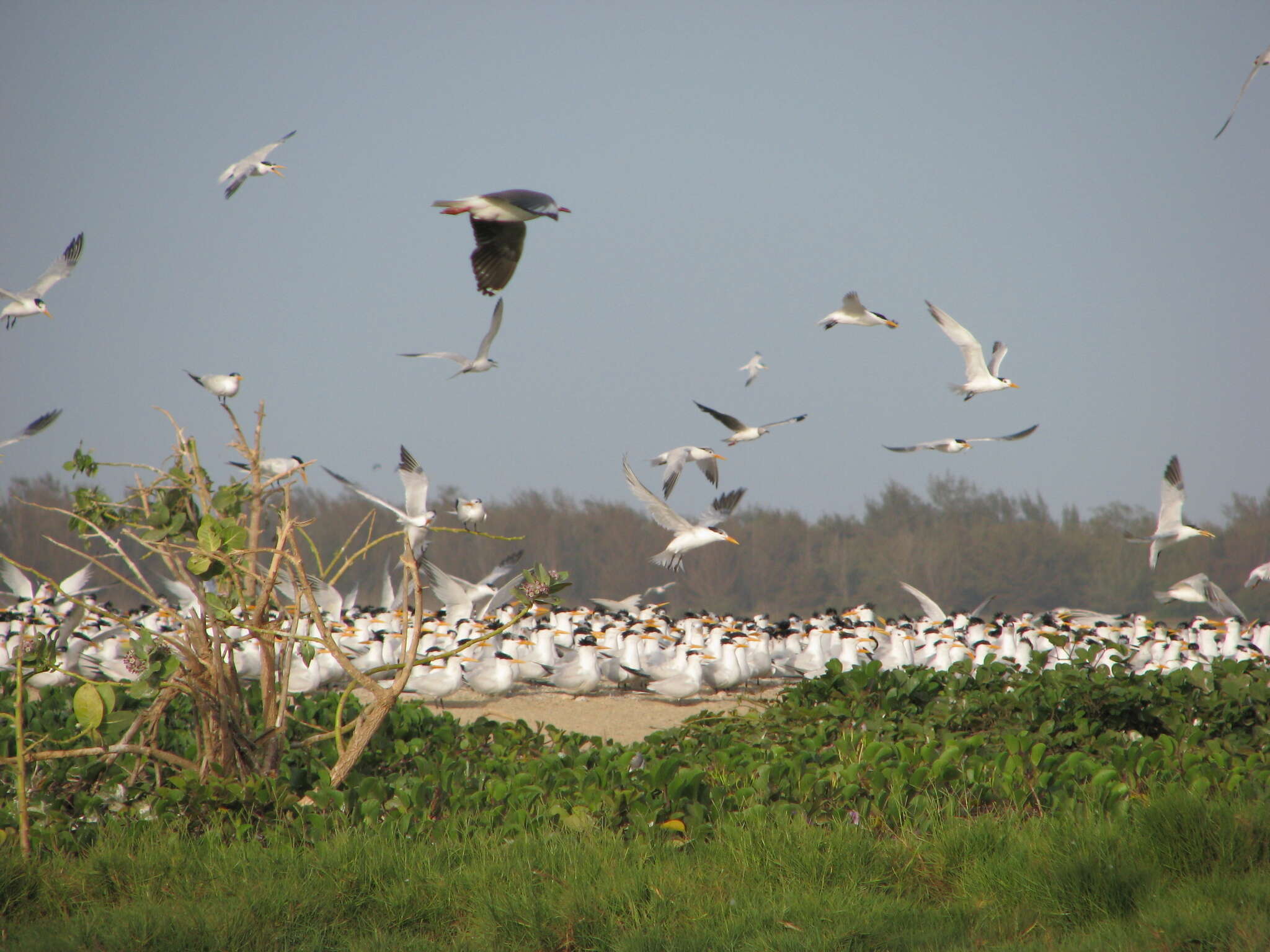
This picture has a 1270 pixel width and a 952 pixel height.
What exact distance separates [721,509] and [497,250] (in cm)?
794

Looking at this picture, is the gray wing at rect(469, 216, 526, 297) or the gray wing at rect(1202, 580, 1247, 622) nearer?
the gray wing at rect(469, 216, 526, 297)

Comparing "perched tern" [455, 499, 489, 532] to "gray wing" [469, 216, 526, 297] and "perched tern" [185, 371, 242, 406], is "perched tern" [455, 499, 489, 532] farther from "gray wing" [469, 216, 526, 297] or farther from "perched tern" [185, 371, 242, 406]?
"gray wing" [469, 216, 526, 297]

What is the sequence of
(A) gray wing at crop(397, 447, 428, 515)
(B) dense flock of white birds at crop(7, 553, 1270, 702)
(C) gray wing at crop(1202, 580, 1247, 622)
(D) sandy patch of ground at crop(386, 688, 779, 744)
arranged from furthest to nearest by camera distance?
(C) gray wing at crop(1202, 580, 1247, 622) → (A) gray wing at crop(397, 447, 428, 515) → (B) dense flock of white birds at crop(7, 553, 1270, 702) → (D) sandy patch of ground at crop(386, 688, 779, 744)

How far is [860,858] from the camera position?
4176 mm

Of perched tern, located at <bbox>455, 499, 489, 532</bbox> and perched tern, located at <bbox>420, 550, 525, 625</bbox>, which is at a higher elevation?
perched tern, located at <bbox>455, 499, 489, 532</bbox>

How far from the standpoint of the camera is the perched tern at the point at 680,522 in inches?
438

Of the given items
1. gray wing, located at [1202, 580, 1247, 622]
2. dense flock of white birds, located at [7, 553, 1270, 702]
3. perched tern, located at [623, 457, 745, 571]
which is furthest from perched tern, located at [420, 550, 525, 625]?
gray wing, located at [1202, 580, 1247, 622]

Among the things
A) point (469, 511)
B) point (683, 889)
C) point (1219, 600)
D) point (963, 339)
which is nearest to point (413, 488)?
point (469, 511)

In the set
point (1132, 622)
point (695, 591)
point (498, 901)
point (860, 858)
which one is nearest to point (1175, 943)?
point (860, 858)

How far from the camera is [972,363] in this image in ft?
40.4

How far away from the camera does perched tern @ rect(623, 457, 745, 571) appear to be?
11.1m

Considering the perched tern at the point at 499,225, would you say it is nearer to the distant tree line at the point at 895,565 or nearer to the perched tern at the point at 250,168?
the perched tern at the point at 250,168

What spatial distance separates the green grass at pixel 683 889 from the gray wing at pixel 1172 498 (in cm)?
1004

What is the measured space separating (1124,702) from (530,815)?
12.3ft
